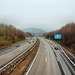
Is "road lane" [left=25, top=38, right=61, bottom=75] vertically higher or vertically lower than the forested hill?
lower

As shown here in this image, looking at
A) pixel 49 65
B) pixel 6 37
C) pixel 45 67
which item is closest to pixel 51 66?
pixel 49 65

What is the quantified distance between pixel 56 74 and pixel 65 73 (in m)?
1.60

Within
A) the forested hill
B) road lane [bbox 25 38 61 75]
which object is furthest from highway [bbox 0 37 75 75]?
the forested hill

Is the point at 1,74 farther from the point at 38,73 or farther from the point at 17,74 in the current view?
the point at 38,73

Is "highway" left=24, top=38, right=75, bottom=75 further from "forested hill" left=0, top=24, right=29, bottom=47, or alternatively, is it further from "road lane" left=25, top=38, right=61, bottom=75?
"forested hill" left=0, top=24, right=29, bottom=47

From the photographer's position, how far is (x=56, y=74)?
Result: 9672 mm

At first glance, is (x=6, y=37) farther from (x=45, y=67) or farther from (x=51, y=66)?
(x=51, y=66)

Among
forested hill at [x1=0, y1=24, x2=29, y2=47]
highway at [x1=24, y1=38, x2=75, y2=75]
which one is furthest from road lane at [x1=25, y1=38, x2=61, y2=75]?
forested hill at [x1=0, y1=24, x2=29, y2=47]

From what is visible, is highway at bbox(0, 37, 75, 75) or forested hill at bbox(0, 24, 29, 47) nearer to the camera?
highway at bbox(0, 37, 75, 75)

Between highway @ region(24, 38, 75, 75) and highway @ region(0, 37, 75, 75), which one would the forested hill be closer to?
highway @ region(0, 37, 75, 75)

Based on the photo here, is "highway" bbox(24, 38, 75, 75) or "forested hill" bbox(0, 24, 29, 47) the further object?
"forested hill" bbox(0, 24, 29, 47)

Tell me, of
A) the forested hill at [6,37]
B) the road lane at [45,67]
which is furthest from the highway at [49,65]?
the forested hill at [6,37]

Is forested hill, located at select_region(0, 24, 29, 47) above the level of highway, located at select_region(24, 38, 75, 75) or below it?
above

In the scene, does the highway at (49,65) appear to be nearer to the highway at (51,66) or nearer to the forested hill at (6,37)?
the highway at (51,66)
